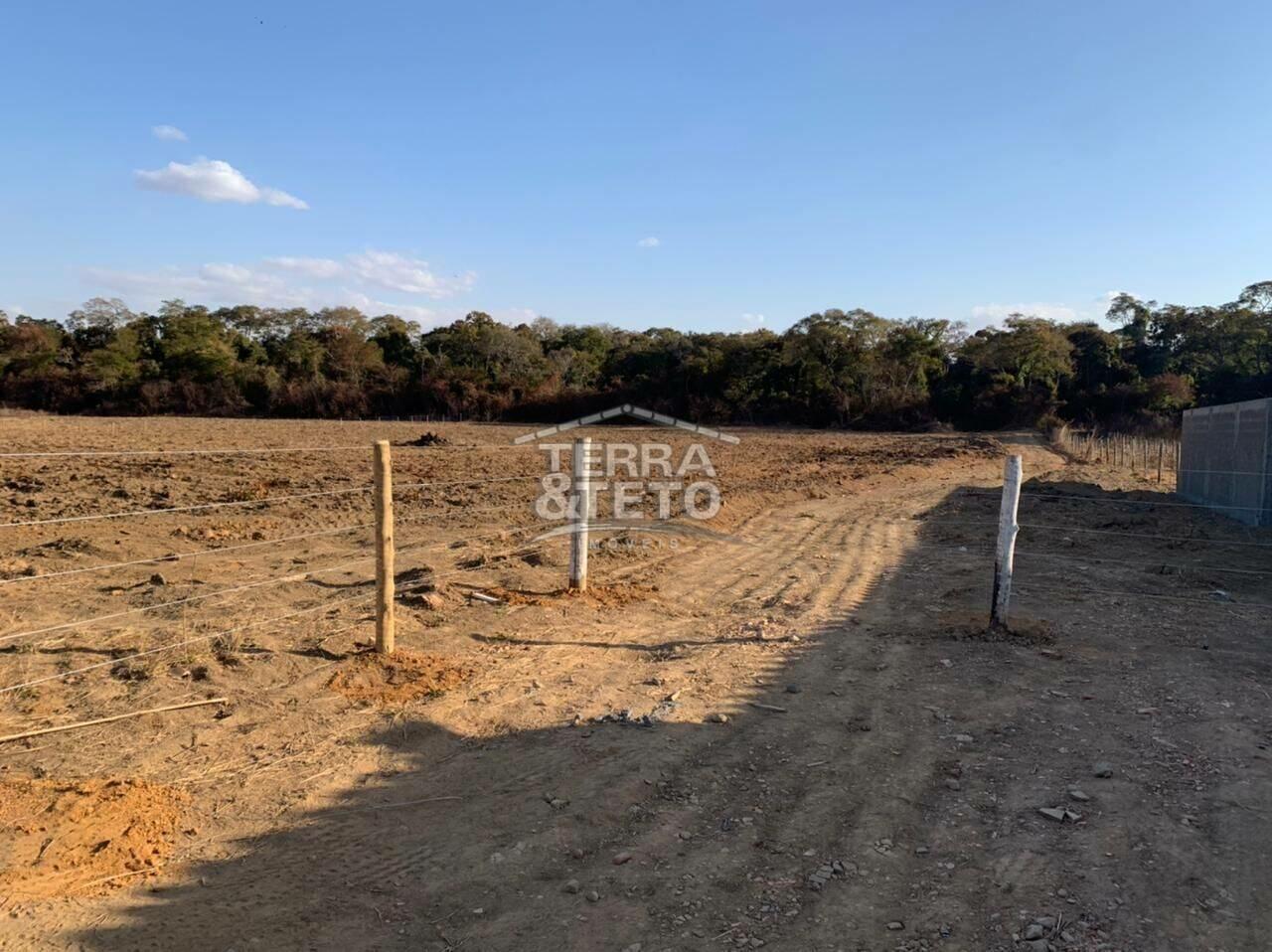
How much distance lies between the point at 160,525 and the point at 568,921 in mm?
9024

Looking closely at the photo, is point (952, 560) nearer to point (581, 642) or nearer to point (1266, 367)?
point (581, 642)

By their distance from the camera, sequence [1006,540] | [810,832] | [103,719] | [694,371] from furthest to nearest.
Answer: [694,371]
[1006,540]
[103,719]
[810,832]

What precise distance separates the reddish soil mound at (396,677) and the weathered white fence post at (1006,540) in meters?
4.02

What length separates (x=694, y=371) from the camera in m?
39.2

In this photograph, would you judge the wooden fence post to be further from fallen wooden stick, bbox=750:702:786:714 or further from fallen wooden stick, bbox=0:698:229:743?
fallen wooden stick, bbox=750:702:786:714

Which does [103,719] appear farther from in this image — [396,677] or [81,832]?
[396,677]

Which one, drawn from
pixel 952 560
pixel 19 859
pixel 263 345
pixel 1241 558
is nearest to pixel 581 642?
pixel 19 859

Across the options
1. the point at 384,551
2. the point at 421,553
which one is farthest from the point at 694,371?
the point at 384,551

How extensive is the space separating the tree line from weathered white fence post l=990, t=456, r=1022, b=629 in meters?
30.6

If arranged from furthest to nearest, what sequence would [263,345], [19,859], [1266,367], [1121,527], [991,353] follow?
[263,345]
[991,353]
[1266,367]
[1121,527]
[19,859]

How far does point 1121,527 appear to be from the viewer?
1066 centimetres

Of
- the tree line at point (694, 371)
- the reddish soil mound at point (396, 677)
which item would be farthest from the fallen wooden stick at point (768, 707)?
the tree line at point (694, 371)

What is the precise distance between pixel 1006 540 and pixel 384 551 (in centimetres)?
450

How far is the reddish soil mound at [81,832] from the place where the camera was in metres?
2.81
